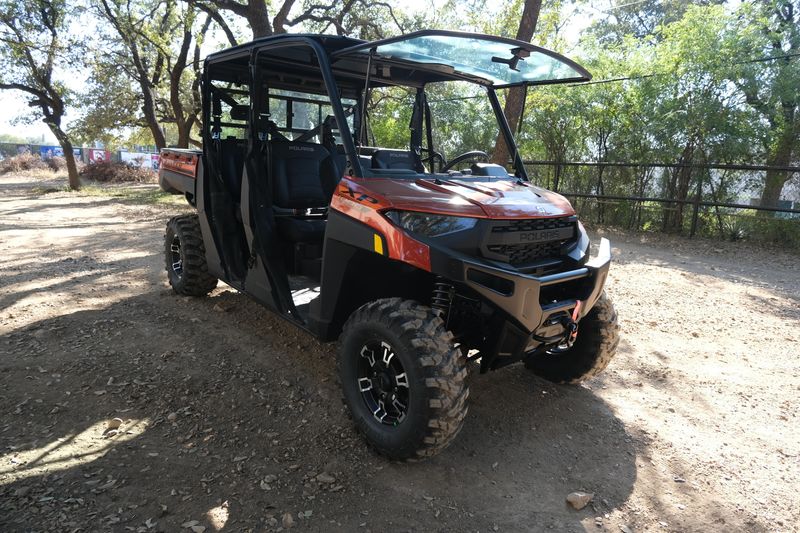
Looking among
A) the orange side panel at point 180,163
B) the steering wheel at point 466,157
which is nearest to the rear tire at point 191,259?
the orange side panel at point 180,163

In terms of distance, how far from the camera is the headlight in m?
2.78

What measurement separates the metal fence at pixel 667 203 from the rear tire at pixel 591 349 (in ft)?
28.8

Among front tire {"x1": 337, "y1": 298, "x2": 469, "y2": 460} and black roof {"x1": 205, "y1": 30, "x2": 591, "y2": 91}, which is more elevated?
black roof {"x1": 205, "y1": 30, "x2": 591, "y2": 91}

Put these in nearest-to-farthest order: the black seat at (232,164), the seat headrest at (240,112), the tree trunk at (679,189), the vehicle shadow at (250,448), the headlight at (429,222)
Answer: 1. the vehicle shadow at (250,448)
2. the headlight at (429,222)
3. the seat headrest at (240,112)
4. the black seat at (232,164)
5. the tree trunk at (679,189)

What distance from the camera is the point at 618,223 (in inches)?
485

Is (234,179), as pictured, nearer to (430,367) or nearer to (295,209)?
(295,209)

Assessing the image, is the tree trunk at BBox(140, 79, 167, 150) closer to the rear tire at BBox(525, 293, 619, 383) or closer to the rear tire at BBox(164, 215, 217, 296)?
the rear tire at BBox(164, 215, 217, 296)

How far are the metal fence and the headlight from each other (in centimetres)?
990

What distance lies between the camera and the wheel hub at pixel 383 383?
290 centimetres

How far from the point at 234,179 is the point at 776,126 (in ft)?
35.5

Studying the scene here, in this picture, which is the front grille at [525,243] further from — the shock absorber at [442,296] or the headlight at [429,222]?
the shock absorber at [442,296]

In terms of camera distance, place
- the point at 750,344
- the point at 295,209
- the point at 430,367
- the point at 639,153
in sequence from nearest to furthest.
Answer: the point at 430,367
the point at 295,209
the point at 750,344
the point at 639,153

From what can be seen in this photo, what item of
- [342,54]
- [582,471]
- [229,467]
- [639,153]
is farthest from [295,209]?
[639,153]

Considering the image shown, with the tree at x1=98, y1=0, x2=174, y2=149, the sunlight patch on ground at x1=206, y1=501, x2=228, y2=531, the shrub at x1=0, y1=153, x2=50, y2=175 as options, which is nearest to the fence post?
the sunlight patch on ground at x1=206, y1=501, x2=228, y2=531
